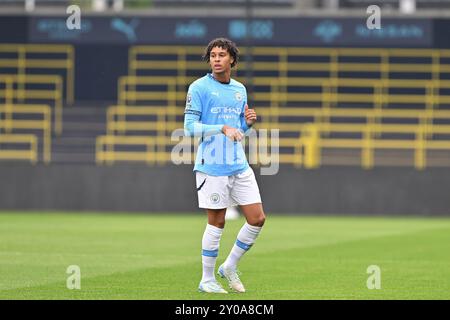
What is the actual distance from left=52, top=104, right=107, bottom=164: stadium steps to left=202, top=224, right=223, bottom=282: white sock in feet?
74.0

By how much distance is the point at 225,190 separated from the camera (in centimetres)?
1250

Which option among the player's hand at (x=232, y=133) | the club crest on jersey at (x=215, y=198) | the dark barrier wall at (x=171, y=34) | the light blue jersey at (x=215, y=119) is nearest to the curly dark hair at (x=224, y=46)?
the light blue jersey at (x=215, y=119)

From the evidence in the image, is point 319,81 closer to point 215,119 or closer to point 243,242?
point 243,242

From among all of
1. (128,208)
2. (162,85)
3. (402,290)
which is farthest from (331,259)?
(162,85)

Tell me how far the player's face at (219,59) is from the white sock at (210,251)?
1.48m

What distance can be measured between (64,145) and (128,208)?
4.39 metres

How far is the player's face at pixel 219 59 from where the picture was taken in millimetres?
12547

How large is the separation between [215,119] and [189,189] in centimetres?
2003

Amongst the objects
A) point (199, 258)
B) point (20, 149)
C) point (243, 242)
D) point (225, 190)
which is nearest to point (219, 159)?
point (225, 190)

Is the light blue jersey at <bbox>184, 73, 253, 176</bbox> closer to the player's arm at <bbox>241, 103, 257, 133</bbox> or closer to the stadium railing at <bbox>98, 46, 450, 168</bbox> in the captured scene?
the player's arm at <bbox>241, 103, 257, 133</bbox>

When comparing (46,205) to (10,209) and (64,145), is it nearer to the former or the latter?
(10,209)

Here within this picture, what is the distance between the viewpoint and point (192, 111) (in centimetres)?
1248

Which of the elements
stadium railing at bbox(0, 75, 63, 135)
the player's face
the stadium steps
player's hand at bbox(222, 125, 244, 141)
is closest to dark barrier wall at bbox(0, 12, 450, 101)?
stadium railing at bbox(0, 75, 63, 135)

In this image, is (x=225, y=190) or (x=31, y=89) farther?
(x=31, y=89)
